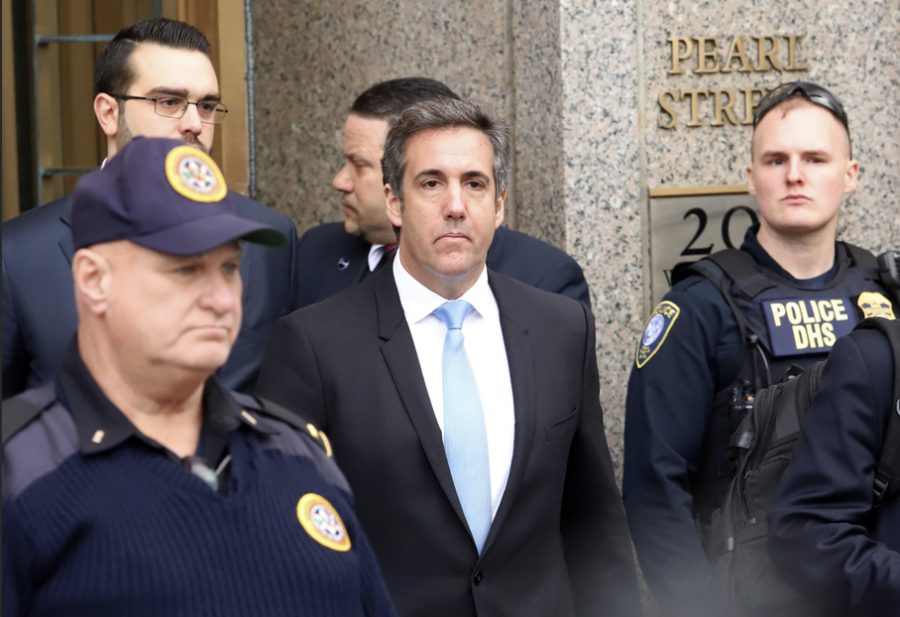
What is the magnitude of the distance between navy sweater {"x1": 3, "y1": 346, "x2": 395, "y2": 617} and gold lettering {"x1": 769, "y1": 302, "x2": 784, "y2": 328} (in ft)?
7.41

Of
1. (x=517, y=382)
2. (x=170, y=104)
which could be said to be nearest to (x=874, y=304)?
(x=517, y=382)

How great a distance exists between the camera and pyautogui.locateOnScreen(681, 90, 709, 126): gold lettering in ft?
15.0

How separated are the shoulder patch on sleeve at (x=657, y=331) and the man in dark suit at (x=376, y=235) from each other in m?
0.33

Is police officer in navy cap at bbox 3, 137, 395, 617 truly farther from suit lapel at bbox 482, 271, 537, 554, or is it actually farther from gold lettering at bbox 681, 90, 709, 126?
gold lettering at bbox 681, 90, 709, 126

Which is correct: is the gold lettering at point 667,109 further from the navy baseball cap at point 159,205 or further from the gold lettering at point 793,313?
the navy baseball cap at point 159,205

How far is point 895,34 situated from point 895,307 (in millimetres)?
1555

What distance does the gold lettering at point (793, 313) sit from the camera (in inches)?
138

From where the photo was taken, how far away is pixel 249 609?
1.49m

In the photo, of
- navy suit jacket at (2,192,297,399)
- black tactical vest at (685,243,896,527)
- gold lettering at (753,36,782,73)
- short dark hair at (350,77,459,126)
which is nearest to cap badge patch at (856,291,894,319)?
black tactical vest at (685,243,896,527)

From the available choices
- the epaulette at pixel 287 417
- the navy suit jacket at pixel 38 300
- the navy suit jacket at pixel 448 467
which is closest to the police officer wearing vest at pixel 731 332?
the navy suit jacket at pixel 448 467

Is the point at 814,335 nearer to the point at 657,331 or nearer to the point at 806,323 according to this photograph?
the point at 806,323

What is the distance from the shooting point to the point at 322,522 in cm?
163

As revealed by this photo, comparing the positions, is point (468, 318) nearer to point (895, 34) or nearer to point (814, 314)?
point (814, 314)

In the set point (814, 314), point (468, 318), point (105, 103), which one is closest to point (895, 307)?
point (814, 314)
